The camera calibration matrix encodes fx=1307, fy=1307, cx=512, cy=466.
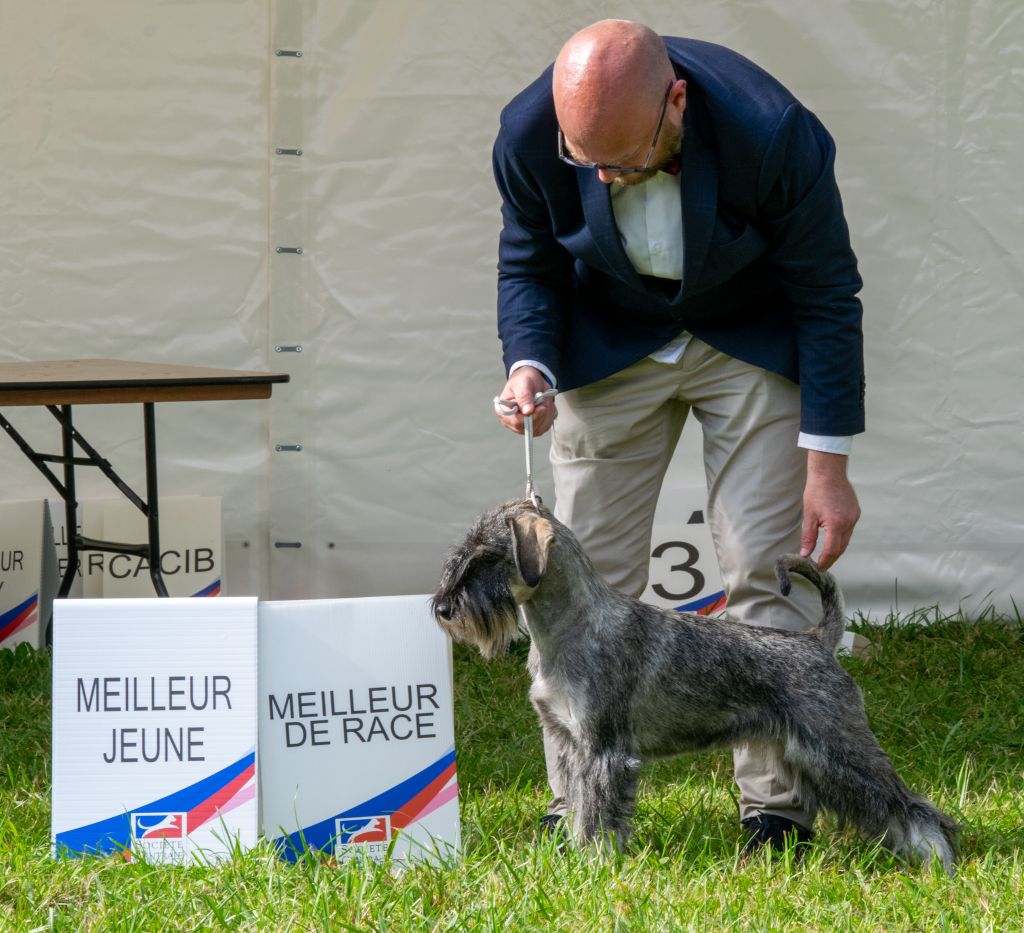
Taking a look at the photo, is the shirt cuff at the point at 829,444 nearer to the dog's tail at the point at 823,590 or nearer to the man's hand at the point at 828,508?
the man's hand at the point at 828,508

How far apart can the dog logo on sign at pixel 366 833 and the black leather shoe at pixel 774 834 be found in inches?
29.6

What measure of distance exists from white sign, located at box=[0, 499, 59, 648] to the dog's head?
2557mm

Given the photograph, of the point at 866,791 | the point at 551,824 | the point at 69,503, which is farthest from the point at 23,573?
the point at 866,791

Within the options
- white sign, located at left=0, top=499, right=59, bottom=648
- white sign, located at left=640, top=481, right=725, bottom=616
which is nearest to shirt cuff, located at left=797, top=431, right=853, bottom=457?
white sign, located at left=640, top=481, right=725, bottom=616

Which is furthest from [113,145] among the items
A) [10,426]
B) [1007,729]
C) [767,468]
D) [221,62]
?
[1007,729]

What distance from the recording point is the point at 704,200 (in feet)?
8.45

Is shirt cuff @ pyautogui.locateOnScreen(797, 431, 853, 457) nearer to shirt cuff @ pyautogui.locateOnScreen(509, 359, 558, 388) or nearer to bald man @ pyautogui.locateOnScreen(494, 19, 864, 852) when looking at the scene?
bald man @ pyautogui.locateOnScreen(494, 19, 864, 852)

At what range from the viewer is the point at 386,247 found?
4621mm

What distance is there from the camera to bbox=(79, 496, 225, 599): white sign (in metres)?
4.65

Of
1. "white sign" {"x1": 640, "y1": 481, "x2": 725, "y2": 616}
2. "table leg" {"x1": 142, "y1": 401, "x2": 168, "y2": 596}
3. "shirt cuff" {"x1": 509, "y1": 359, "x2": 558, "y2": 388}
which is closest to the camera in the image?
"shirt cuff" {"x1": 509, "y1": 359, "x2": 558, "y2": 388}

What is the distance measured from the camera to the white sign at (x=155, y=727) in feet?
8.68

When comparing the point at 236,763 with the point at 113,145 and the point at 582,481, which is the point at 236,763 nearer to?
the point at 582,481

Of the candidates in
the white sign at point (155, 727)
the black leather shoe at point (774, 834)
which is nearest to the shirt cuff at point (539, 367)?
the white sign at point (155, 727)

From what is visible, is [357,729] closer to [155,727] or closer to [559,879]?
[155,727]
